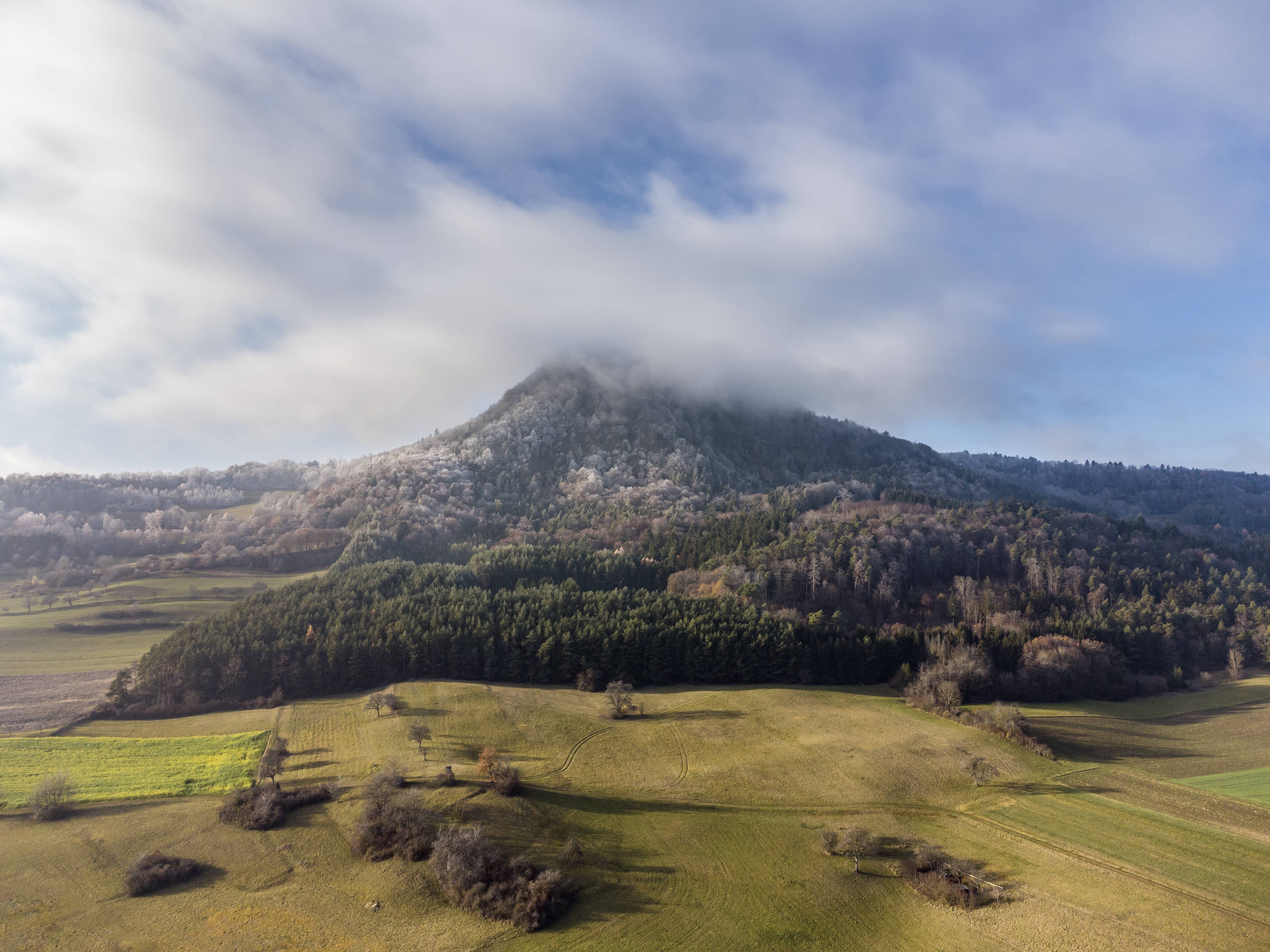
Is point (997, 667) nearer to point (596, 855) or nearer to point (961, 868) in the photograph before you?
point (961, 868)

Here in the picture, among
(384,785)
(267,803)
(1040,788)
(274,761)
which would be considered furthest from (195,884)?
(1040,788)

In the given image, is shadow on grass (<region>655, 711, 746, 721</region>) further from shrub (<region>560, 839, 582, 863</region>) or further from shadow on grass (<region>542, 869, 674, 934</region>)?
shadow on grass (<region>542, 869, 674, 934</region>)

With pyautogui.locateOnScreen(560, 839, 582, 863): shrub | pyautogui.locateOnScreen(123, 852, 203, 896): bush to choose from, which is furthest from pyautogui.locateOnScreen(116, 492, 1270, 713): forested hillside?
pyautogui.locateOnScreen(560, 839, 582, 863): shrub

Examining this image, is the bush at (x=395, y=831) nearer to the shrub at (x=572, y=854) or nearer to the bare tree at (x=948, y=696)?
the shrub at (x=572, y=854)

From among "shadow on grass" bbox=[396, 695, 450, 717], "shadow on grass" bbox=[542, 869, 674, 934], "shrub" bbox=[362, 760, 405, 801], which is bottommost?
"shadow on grass" bbox=[542, 869, 674, 934]

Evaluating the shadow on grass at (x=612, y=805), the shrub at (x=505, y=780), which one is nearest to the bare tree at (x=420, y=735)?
the shrub at (x=505, y=780)
